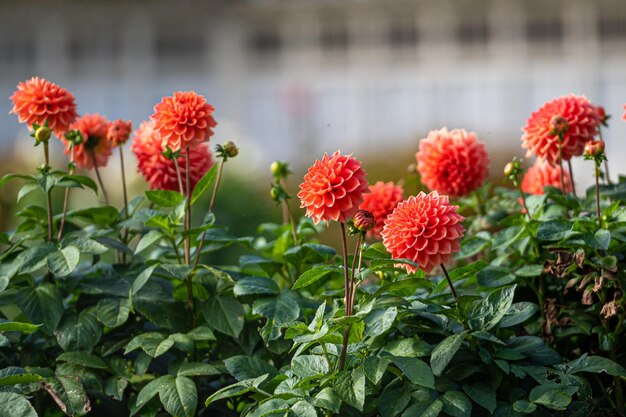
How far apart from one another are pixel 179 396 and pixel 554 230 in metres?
0.72

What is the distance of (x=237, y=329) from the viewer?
1.75 meters

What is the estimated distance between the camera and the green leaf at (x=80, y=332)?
1773 mm

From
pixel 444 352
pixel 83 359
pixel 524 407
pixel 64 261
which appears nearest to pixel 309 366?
pixel 444 352

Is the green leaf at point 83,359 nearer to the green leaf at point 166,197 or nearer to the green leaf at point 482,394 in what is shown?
the green leaf at point 166,197

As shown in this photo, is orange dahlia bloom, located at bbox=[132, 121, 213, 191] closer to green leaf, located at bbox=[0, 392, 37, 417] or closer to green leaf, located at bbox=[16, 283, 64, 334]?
green leaf, located at bbox=[16, 283, 64, 334]

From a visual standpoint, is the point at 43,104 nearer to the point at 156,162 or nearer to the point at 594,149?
the point at 156,162

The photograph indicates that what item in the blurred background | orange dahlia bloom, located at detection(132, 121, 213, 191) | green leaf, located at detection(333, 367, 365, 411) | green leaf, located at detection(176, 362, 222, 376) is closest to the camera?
green leaf, located at detection(333, 367, 365, 411)

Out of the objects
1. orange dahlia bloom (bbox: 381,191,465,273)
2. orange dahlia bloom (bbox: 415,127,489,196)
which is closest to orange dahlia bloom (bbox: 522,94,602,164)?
orange dahlia bloom (bbox: 415,127,489,196)

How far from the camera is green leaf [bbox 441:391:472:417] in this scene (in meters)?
1.45

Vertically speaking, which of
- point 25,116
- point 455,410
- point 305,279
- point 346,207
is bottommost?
point 455,410

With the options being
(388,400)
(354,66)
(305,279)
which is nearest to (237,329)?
(305,279)

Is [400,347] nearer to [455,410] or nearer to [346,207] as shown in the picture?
[455,410]

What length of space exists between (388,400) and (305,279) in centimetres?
23

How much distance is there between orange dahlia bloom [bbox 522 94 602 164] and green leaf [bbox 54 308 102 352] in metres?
0.92
